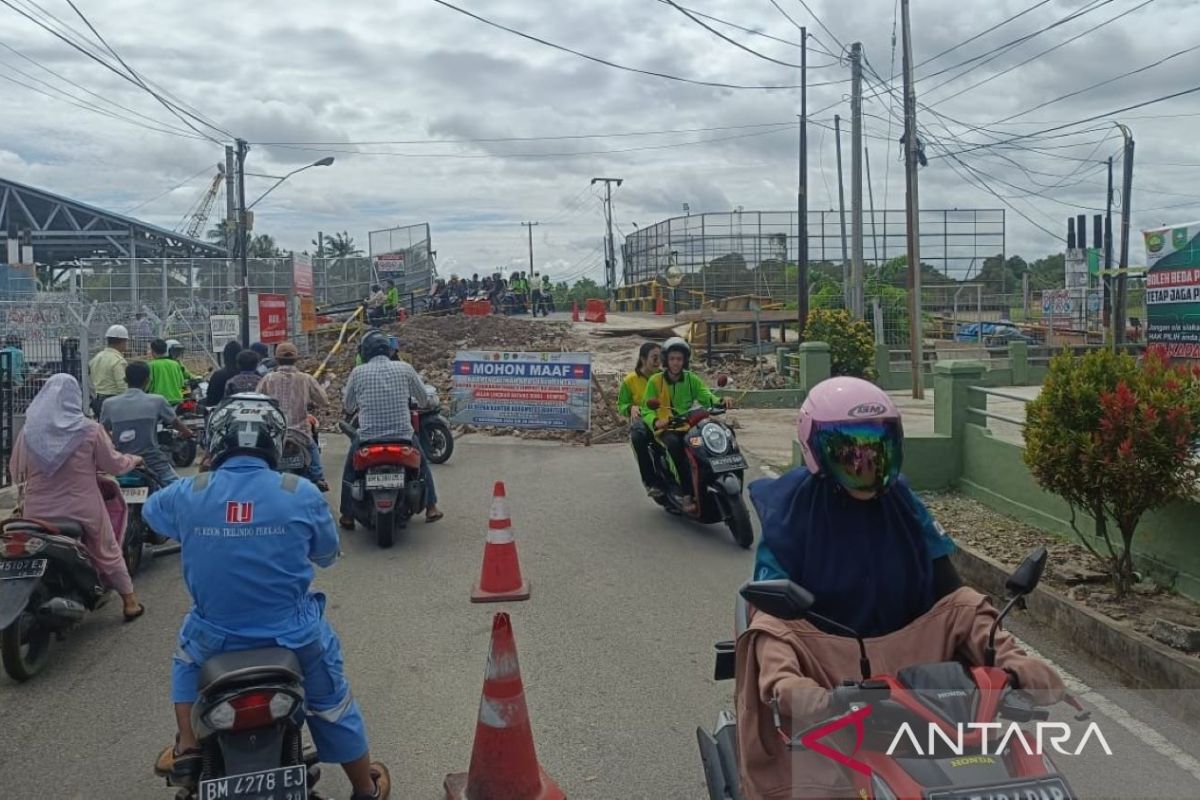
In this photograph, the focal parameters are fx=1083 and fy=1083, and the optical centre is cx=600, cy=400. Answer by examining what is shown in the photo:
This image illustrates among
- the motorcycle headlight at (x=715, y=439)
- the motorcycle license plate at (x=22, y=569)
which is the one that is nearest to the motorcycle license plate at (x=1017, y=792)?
the motorcycle license plate at (x=22, y=569)

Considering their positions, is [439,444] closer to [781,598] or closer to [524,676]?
[524,676]

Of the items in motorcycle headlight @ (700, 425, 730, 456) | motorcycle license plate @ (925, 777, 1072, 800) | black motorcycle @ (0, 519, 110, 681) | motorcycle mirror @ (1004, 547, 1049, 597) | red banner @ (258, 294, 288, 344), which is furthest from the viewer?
red banner @ (258, 294, 288, 344)

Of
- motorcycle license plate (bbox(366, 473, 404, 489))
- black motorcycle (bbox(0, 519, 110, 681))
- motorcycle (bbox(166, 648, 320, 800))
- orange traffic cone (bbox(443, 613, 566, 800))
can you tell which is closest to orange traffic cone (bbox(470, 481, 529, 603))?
motorcycle license plate (bbox(366, 473, 404, 489))

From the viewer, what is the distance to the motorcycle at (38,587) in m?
5.54

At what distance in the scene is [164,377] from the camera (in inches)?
491

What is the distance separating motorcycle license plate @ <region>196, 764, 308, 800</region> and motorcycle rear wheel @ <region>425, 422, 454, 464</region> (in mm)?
9925

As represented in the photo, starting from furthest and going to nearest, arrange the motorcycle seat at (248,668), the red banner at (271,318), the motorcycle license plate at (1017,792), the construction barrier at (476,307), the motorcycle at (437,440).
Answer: the construction barrier at (476,307) < the red banner at (271,318) < the motorcycle at (437,440) < the motorcycle seat at (248,668) < the motorcycle license plate at (1017,792)

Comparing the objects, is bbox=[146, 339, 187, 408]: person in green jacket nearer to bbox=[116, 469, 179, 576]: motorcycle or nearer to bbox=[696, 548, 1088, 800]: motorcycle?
bbox=[116, 469, 179, 576]: motorcycle

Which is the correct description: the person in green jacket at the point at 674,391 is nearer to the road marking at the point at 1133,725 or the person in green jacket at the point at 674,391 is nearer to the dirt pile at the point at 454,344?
the road marking at the point at 1133,725

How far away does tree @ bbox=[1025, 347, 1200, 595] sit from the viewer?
20.3ft

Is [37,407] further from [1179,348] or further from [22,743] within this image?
[1179,348]

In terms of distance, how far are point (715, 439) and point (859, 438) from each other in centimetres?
584

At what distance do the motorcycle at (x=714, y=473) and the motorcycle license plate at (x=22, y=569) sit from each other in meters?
5.00

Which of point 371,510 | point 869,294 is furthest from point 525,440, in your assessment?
point 869,294
